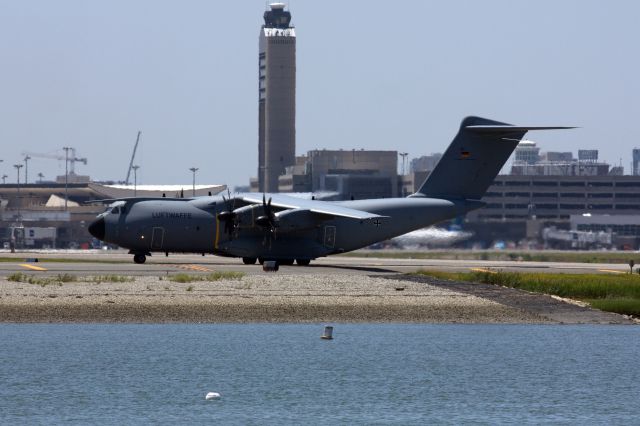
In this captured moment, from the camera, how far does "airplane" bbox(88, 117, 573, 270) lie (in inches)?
2709

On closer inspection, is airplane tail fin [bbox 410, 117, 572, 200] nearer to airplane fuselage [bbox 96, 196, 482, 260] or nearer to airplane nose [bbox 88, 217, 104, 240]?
airplane fuselage [bbox 96, 196, 482, 260]

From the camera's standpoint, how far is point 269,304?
50.5 meters

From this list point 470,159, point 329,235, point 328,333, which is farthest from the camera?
point 470,159

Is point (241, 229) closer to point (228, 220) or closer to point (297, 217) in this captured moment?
point (228, 220)

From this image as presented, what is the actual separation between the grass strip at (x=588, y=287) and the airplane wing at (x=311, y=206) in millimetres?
6458

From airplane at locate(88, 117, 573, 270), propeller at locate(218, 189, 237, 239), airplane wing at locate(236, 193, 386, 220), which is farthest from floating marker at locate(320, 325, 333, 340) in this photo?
propeller at locate(218, 189, 237, 239)

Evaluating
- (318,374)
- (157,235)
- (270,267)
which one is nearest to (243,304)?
(318,374)

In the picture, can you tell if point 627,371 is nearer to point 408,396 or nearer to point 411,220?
point 408,396

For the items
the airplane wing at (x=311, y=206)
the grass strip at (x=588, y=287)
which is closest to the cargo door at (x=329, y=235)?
the airplane wing at (x=311, y=206)

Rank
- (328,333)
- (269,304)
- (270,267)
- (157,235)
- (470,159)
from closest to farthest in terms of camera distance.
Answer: (328,333) → (269,304) → (270,267) → (157,235) → (470,159)

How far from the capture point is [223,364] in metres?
38.2

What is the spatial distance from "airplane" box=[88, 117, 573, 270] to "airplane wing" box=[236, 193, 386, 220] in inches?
3.2

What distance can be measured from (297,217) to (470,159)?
11.1 metres

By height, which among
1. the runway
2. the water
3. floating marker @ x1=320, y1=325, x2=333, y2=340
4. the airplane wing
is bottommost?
the water
